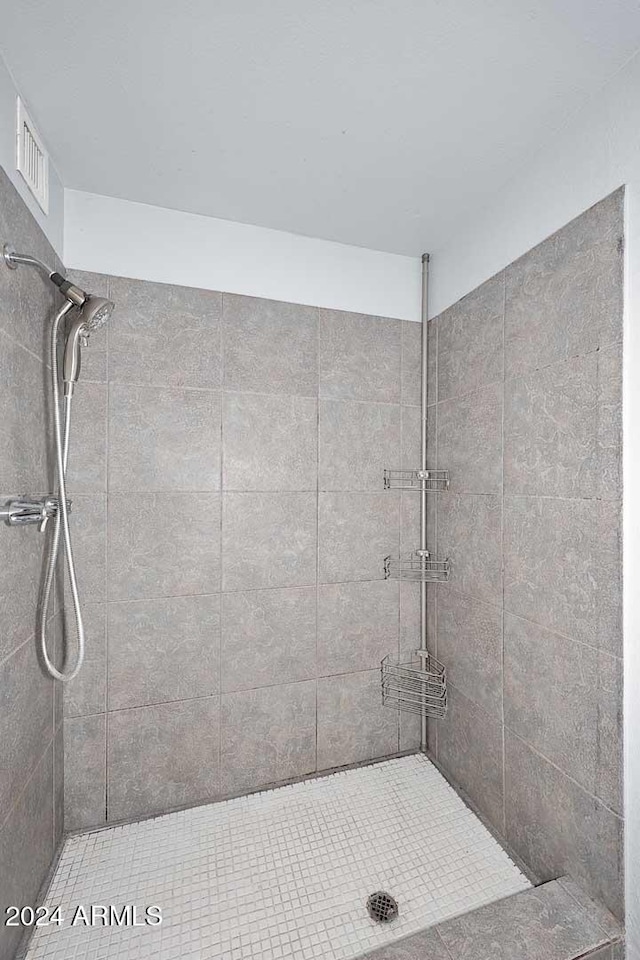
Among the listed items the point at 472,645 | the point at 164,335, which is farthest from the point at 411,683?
the point at 164,335

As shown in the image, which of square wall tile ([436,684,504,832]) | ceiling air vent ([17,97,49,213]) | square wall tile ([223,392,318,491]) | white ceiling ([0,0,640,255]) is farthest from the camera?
square wall tile ([223,392,318,491])

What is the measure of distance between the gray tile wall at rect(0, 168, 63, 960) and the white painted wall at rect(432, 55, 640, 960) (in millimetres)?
1480

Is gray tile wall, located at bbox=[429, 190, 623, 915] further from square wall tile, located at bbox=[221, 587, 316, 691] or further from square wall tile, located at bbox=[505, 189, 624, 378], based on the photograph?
square wall tile, located at bbox=[221, 587, 316, 691]

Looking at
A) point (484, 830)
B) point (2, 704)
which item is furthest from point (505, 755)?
point (2, 704)

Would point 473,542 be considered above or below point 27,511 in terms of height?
below

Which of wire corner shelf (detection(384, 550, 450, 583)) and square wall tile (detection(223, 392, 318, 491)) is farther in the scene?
wire corner shelf (detection(384, 550, 450, 583))

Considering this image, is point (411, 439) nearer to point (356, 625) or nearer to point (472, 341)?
point (472, 341)

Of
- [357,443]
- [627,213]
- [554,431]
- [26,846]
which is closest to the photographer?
[627,213]

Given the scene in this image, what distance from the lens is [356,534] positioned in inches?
75.8

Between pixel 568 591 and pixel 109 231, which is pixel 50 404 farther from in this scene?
pixel 568 591

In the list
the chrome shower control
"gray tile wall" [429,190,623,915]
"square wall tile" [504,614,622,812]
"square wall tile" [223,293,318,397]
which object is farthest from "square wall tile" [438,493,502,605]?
the chrome shower control

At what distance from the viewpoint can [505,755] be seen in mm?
1530

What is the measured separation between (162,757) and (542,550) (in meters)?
1.51

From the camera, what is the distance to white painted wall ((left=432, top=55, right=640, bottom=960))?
109 cm
